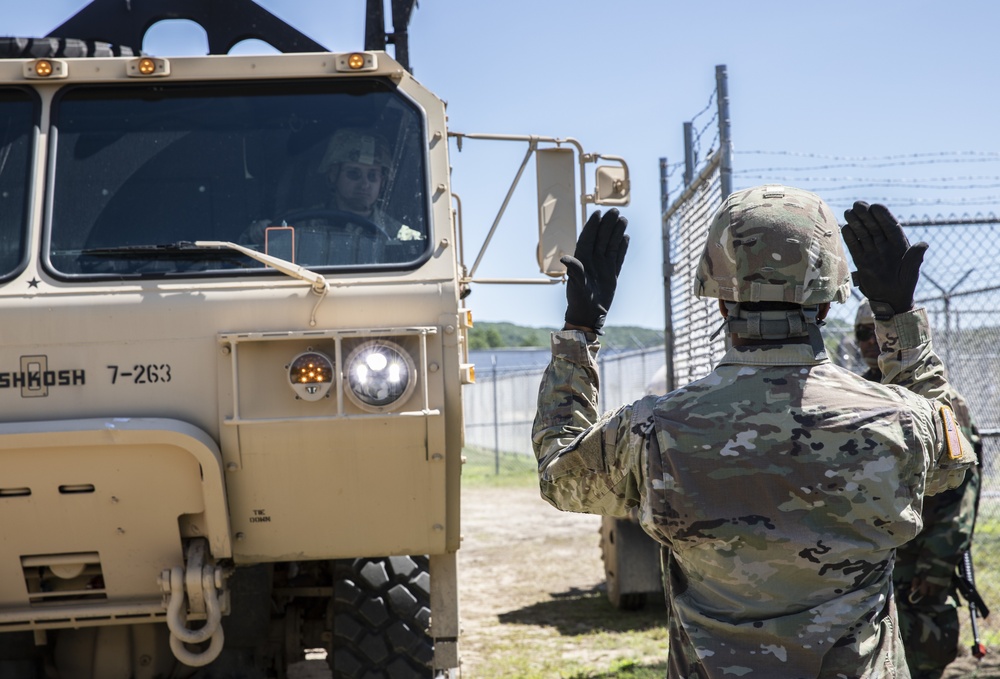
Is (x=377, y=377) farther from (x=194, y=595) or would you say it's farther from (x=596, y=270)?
(x=596, y=270)

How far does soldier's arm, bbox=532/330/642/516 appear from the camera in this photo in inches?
94.3

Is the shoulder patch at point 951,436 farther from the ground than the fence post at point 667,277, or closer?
closer

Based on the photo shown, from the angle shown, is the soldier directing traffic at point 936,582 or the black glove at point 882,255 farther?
the soldier directing traffic at point 936,582

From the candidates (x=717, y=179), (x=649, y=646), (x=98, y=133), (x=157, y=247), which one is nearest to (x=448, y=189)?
(x=157, y=247)

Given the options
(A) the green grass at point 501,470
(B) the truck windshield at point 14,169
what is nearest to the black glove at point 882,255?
(B) the truck windshield at point 14,169

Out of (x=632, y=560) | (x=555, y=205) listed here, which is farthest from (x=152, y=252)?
(x=632, y=560)

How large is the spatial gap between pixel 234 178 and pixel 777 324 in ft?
7.68

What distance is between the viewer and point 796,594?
229 centimetres

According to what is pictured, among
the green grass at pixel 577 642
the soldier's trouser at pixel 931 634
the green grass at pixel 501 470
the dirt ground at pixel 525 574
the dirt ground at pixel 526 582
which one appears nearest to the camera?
the soldier's trouser at pixel 931 634

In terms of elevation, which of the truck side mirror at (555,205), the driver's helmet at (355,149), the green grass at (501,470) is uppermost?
the driver's helmet at (355,149)

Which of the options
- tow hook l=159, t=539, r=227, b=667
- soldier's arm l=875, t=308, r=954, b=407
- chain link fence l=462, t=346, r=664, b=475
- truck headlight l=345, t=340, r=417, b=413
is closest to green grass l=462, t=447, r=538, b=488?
chain link fence l=462, t=346, r=664, b=475

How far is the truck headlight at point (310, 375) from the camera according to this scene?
3.64 metres

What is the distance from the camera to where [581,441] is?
242cm

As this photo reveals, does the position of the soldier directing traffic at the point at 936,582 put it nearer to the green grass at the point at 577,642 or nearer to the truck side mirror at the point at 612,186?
the truck side mirror at the point at 612,186
